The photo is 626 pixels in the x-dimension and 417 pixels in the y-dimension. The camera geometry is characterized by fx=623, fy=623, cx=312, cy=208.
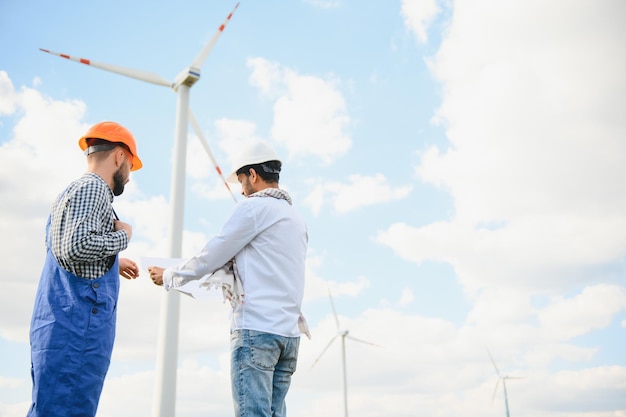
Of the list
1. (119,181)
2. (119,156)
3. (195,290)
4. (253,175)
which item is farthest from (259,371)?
(119,156)

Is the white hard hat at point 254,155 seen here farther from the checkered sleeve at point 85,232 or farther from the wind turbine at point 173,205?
the wind turbine at point 173,205

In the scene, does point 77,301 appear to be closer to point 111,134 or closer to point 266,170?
point 111,134

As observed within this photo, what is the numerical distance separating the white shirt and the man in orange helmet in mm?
744

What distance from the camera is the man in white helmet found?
513cm

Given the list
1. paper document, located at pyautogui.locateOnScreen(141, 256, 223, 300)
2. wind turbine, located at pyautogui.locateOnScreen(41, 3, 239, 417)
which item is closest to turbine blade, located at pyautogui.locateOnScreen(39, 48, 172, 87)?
wind turbine, located at pyautogui.locateOnScreen(41, 3, 239, 417)

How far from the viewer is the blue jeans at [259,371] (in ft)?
16.5

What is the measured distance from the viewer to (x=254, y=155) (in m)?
6.00

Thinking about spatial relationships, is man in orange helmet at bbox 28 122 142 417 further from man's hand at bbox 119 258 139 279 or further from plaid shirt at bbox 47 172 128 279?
man's hand at bbox 119 258 139 279

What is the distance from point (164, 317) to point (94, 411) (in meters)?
17.1

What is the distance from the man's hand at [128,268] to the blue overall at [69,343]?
3.25ft

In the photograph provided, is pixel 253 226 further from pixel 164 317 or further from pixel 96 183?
pixel 164 317

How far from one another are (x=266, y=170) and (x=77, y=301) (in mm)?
2133

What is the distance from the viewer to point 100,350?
4.79 m

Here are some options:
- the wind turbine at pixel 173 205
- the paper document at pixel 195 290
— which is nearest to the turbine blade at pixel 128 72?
the wind turbine at pixel 173 205
